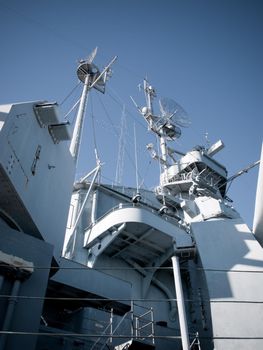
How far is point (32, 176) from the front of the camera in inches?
266

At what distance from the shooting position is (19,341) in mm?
5223

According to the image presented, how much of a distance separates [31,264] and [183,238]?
8.92 m

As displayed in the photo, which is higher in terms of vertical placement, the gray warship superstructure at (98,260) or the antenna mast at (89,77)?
the antenna mast at (89,77)

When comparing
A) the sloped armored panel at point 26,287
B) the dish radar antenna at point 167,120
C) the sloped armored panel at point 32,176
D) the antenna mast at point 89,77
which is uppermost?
the dish radar antenna at point 167,120

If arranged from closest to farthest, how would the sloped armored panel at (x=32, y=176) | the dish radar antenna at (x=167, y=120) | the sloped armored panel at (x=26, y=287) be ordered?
1. the sloped armored panel at (x=26, y=287)
2. the sloped armored panel at (x=32, y=176)
3. the dish radar antenna at (x=167, y=120)

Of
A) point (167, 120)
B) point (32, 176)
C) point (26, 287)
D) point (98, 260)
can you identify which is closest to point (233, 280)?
point (26, 287)

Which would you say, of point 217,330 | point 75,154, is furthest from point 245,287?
point 75,154

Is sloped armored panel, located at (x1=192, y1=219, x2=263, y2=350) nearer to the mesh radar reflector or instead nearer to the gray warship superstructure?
the gray warship superstructure

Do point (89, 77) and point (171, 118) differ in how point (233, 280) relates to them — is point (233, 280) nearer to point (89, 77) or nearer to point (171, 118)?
point (89, 77)

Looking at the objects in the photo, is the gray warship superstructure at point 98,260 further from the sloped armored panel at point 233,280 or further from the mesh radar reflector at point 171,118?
the mesh radar reflector at point 171,118

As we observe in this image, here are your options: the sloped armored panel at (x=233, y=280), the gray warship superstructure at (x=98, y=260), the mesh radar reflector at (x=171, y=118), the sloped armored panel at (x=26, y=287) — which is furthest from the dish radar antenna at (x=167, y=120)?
the sloped armored panel at (x=26, y=287)

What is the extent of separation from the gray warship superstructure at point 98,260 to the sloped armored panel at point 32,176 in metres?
0.03

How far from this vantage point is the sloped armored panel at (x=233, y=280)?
24.4 ft

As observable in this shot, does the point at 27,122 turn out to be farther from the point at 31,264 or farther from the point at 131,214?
the point at 131,214
